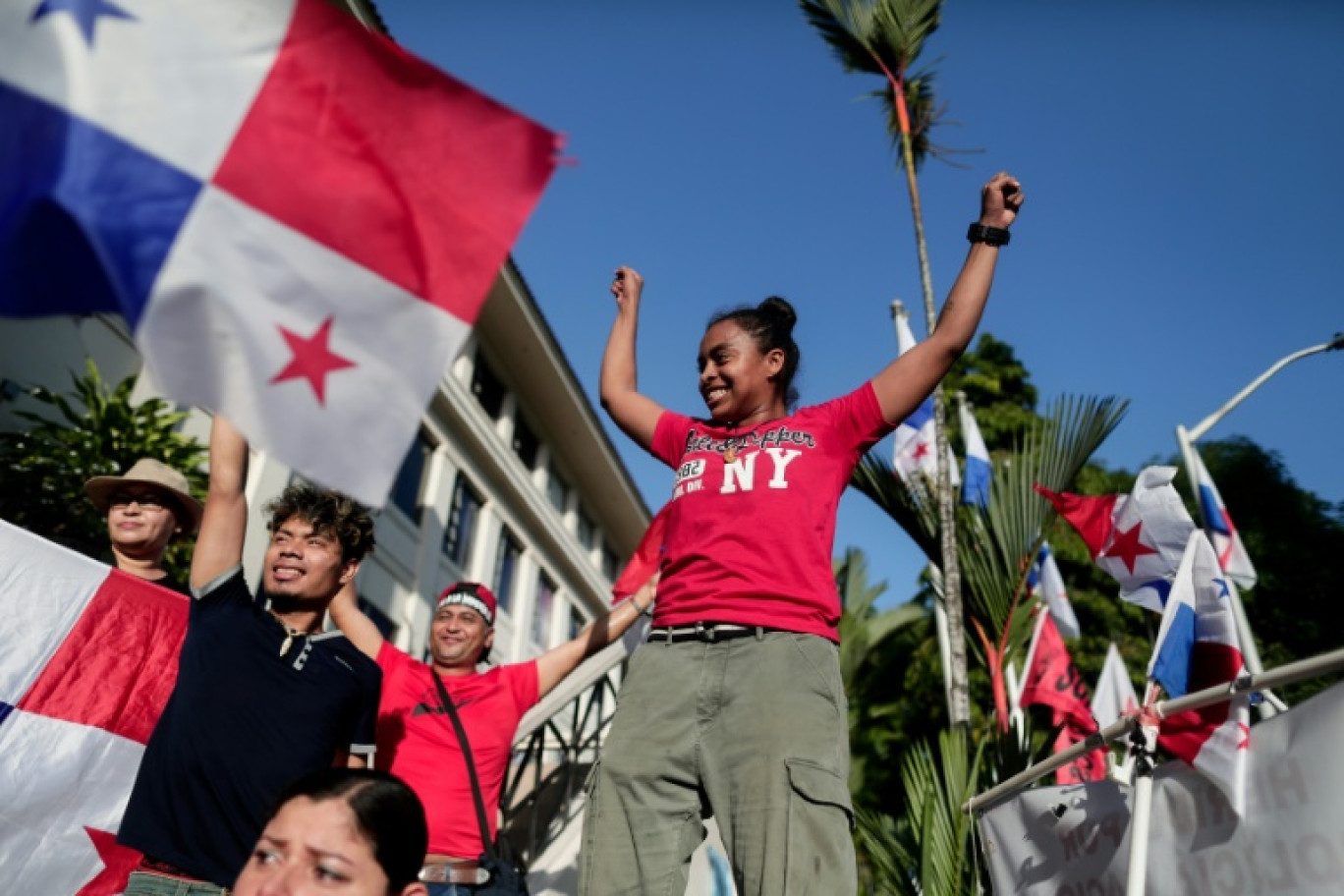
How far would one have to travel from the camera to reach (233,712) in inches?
106

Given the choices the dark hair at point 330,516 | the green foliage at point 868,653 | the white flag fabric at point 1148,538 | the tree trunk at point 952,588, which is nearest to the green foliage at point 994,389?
the green foliage at point 868,653

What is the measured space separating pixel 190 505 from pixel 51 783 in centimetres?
104

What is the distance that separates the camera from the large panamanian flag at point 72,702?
10.8ft

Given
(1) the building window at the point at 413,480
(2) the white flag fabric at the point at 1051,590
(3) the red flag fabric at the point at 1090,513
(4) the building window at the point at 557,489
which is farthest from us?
(4) the building window at the point at 557,489

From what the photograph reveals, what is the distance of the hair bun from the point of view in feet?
10.9

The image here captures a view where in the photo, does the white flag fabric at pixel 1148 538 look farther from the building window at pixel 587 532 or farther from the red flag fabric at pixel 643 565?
the building window at pixel 587 532

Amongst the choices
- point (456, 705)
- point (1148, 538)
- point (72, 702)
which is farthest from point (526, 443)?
point (72, 702)

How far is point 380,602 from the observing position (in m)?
16.0

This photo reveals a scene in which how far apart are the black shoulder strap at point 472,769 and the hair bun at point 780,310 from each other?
1835 millimetres

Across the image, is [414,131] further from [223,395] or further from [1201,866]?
[1201,866]

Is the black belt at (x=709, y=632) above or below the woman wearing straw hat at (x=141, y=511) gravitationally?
below

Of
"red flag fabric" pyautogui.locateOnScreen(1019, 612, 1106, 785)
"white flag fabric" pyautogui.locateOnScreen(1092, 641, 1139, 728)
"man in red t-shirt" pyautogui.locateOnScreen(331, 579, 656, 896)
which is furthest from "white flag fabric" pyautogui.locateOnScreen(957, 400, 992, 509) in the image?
"man in red t-shirt" pyautogui.locateOnScreen(331, 579, 656, 896)

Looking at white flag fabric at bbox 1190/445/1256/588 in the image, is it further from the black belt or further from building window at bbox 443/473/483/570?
building window at bbox 443/473/483/570

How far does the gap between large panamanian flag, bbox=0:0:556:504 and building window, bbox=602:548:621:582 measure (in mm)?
26108
